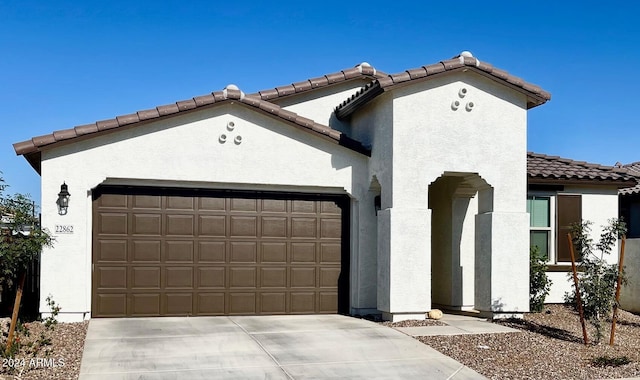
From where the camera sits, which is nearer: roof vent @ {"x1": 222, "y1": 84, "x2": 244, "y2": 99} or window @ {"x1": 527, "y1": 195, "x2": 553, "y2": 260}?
roof vent @ {"x1": 222, "y1": 84, "x2": 244, "y2": 99}

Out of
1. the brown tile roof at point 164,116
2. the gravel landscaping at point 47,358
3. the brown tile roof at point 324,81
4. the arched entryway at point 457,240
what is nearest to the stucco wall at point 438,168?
the brown tile roof at point 164,116

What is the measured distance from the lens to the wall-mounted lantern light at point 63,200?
41.1 feet

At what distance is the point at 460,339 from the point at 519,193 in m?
3.68

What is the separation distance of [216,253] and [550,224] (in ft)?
A: 25.9

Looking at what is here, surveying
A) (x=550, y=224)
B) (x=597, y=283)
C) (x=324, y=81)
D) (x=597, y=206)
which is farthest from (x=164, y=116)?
(x=597, y=206)

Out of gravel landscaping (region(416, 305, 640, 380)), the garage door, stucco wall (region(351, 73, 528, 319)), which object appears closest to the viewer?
gravel landscaping (region(416, 305, 640, 380))

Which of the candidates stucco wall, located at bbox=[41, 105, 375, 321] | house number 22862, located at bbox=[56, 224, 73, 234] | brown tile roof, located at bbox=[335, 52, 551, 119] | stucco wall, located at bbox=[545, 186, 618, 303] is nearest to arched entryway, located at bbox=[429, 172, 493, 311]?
stucco wall, located at bbox=[41, 105, 375, 321]

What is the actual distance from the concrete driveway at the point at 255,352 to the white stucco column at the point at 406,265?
0.66 m

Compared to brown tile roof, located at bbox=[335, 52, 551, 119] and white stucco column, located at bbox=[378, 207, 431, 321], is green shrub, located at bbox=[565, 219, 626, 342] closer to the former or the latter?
white stucco column, located at bbox=[378, 207, 431, 321]

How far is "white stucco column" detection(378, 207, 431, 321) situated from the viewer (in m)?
12.9

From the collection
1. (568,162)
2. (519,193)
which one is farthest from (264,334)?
(568,162)

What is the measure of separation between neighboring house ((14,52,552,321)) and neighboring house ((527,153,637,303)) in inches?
102

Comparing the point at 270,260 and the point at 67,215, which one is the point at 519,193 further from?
the point at 67,215

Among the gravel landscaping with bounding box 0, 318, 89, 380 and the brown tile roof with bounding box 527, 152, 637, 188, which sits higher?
the brown tile roof with bounding box 527, 152, 637, 188
